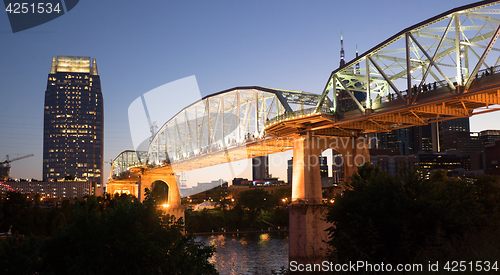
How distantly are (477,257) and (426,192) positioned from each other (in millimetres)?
12473

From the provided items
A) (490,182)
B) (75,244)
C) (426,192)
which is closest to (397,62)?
(490,182)

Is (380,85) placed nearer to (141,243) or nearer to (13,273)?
(141,243)

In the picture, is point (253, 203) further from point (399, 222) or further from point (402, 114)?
point (399, 222)

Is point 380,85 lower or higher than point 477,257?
higher

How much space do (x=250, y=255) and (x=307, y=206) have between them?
24014mm

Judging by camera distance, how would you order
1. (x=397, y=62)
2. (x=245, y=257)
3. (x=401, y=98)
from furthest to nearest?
(x=245, y=257), (x=397, y=62), (x=401, y=98)

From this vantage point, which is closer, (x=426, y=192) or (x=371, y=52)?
(x=426, y=192)

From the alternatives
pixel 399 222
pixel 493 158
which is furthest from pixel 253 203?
pixel 493 158

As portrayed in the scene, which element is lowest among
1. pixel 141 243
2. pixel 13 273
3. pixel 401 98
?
pixel 13 273

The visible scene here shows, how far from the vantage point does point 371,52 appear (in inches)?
1695

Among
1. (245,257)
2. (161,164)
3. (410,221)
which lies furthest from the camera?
(161,164)

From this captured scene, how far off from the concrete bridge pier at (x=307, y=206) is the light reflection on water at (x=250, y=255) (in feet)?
24.5

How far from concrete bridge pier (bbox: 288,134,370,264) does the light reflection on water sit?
7.48 metres

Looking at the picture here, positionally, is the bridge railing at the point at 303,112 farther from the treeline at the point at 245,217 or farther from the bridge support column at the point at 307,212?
the treeline at the point at 245,217
